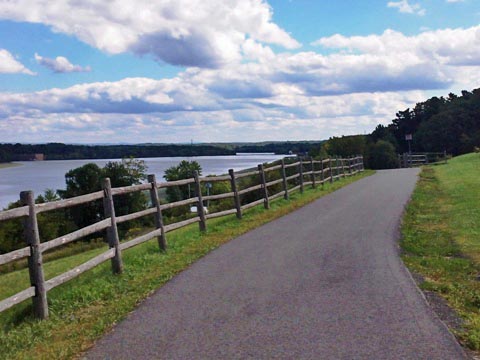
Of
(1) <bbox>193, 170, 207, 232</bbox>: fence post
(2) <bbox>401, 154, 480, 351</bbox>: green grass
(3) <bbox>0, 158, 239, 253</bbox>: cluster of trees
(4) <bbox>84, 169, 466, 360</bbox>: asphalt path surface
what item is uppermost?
(1) <bbox>193, 170, 207, 232</bbox>: fence post

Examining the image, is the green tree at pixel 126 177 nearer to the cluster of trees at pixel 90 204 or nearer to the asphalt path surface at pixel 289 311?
the cluster of trees at pixel 90 204

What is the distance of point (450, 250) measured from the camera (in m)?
9.60

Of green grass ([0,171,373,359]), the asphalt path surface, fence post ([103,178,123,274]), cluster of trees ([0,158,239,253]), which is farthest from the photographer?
cluster of trees ([0,158,239,253])

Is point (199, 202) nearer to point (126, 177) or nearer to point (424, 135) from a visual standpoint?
point (126, 177)

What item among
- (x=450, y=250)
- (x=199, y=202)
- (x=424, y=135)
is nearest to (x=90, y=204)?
(x=199, y=202)

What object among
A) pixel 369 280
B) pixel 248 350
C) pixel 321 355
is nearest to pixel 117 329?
pixel 248 350

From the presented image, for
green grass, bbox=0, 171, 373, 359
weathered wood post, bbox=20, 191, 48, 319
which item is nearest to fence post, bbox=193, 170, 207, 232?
green grass, bbox=0, 171, 373, 359

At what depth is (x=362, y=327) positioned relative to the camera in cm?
526

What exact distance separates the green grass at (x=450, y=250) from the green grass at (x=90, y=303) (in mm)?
3502

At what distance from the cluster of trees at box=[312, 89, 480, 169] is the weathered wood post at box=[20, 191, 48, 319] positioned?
5778 cm

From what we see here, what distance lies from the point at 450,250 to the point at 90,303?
608cm

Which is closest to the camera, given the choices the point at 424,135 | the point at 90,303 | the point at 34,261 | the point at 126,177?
the point at 34,261

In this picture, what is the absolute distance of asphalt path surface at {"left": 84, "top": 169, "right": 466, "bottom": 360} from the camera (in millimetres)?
4773

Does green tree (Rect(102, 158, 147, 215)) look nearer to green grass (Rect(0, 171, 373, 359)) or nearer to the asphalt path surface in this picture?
green grass (Rect(0, 171, 373, 359))
